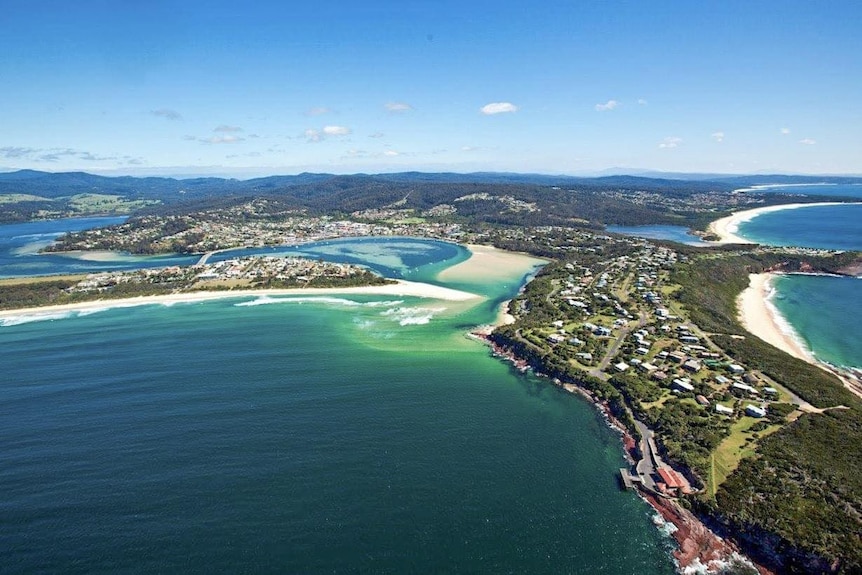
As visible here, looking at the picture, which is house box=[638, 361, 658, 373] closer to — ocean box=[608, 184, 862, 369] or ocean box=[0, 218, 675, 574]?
ocean box=[0, 218, 675, 574]

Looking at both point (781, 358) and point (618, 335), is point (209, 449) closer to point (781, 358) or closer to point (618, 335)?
point (618, 335)

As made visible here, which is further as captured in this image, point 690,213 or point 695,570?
point 690,213

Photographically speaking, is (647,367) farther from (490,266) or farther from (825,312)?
(490,266)

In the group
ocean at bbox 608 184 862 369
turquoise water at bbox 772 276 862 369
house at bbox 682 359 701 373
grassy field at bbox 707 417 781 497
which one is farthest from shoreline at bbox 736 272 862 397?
grassy field at bbox 707 417 781 497

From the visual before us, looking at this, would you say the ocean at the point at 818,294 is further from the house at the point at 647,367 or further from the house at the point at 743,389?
the house at the point at 647,367

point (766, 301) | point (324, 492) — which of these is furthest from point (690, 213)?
point (324, 492)

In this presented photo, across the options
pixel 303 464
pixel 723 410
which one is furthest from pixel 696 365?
pixel 303 464
